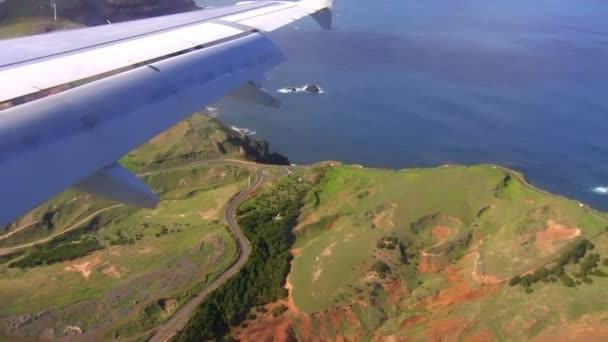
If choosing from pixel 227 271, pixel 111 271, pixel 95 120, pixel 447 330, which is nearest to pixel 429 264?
pixel 447 330

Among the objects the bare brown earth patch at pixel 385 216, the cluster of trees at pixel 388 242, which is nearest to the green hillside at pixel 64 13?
the bare brown earth patch at pixel 385 216

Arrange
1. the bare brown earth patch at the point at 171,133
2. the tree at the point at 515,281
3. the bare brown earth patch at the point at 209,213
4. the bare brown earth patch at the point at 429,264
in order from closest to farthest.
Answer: the tree at the point at 515,281 → the bare brown earth patch at the point at 429,264 → the bare brown earth patch at the point at 209,213 → the bare brown earth patch at the point at 171,133

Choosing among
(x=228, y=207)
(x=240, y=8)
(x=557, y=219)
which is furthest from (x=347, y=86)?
(x=240, y=8)

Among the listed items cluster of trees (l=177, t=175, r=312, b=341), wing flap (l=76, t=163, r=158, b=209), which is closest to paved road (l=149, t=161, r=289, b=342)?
cluster of trees (l=177, t=175, r=312, b=341)

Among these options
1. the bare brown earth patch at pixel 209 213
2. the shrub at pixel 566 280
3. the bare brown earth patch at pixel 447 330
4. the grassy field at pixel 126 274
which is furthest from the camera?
the bare brown earth patch at pixel 209 213

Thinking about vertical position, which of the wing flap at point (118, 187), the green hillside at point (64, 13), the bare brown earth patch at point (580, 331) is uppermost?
the wing flap at point (118, 187)

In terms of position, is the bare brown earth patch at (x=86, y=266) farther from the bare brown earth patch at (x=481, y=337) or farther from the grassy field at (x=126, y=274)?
the bare brown earth patch at (x=481, y=337)

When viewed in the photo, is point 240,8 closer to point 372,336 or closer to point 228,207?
point 372,336
